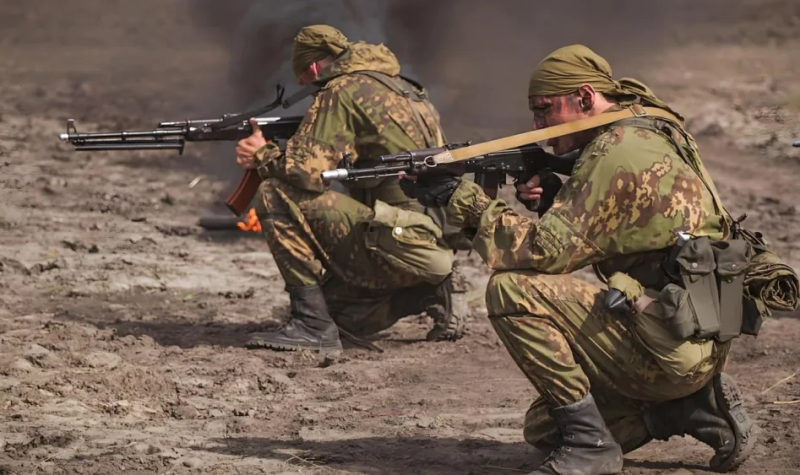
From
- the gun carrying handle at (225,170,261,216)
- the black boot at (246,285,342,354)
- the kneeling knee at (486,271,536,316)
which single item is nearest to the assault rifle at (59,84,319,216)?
the gun carrying handle at (225,170,261,216)

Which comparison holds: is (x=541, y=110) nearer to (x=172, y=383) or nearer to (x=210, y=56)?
(x=172, y=383)

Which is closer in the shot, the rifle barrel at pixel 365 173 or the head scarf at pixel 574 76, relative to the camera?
the head scarf at pixel 574 76

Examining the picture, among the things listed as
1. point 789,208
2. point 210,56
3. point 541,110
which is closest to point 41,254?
point 541,110

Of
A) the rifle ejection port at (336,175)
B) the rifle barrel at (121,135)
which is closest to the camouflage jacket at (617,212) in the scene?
the rifle ejection port at (336,175)

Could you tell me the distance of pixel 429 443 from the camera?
5.09 metres

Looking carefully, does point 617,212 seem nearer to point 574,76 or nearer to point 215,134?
point 574,76

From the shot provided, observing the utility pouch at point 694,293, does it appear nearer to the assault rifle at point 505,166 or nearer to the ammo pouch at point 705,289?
the ammo pouch at point 705,289

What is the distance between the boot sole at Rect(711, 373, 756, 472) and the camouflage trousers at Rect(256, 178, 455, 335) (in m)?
2.34

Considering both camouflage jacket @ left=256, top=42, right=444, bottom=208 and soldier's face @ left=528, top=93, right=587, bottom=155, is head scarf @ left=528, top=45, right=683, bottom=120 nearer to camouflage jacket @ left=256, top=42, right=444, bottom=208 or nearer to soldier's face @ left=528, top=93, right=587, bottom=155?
soldier's face @ left=528, top=93, right=587, bottom=155

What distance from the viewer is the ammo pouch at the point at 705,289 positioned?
422 centimetres

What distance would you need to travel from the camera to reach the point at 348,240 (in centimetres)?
672

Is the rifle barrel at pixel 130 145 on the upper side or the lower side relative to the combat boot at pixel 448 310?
upper

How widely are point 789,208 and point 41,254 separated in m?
5.56

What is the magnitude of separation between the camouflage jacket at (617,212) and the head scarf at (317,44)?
2655mm
